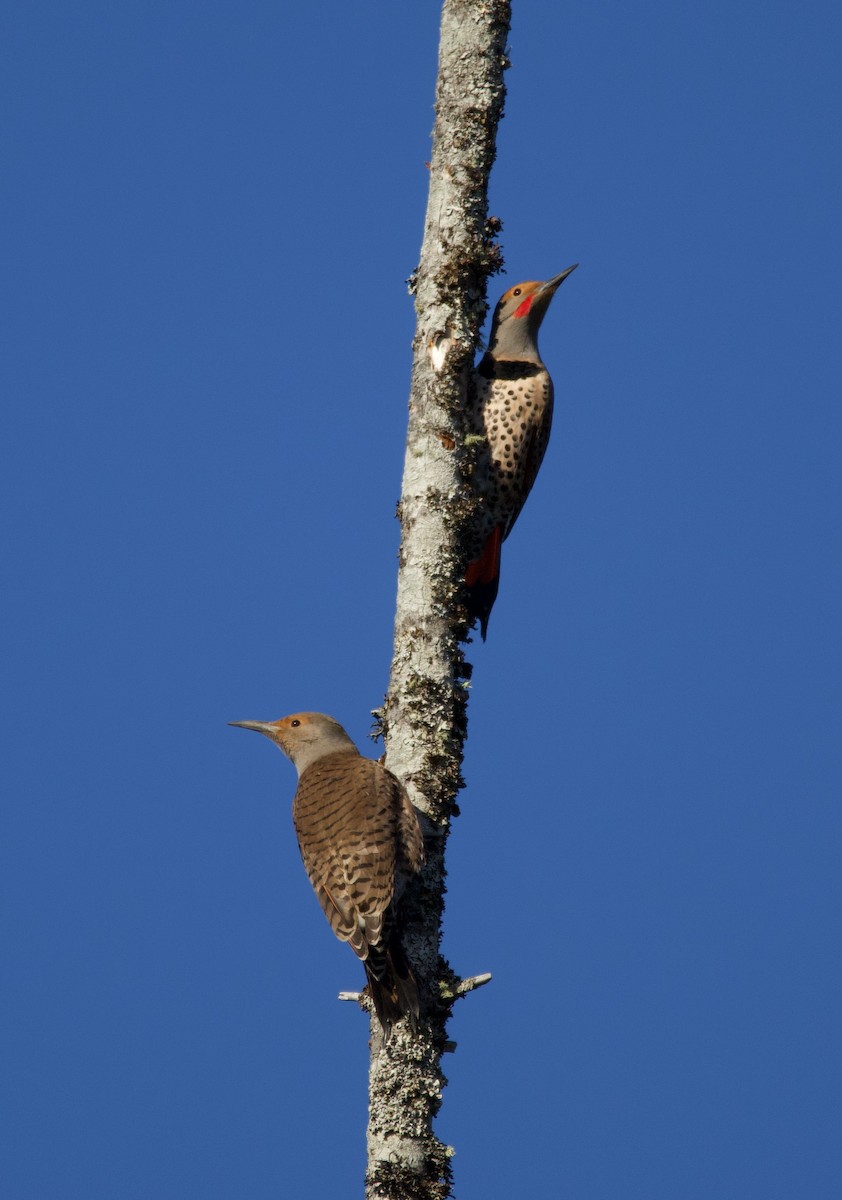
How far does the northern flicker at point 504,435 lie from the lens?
6684mm

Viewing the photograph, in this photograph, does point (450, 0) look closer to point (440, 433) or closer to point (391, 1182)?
point (440, 433)

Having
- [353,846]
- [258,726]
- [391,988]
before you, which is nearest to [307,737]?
[258,726]

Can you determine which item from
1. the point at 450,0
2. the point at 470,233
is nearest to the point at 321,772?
the point at 470,233

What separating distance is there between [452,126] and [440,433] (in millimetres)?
1237

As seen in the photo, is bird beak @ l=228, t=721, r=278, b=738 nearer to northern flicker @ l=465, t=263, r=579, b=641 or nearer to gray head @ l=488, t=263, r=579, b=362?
northern flicker @ l=465, t=263, r=579, b=641

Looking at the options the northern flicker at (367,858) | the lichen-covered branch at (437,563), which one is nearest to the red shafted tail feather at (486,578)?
the northern flicker at (367,858)

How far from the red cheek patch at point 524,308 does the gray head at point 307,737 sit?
2.36 m

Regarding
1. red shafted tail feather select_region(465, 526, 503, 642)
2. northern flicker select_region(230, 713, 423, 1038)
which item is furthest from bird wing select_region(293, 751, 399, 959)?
red shafted tail feather select_region(465, 526, 503, 642)

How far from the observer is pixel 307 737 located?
20.0 feet

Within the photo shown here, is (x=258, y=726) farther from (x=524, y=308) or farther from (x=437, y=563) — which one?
(x=524, y=308)

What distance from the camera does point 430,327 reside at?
534 centimetres

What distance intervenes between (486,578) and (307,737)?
4.14 feet

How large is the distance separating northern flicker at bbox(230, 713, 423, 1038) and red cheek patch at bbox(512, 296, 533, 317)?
2.63m

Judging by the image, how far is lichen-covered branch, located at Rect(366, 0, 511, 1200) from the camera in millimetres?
4422
